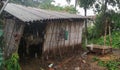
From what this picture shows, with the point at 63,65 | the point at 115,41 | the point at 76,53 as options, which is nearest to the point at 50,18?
the point at 63,65

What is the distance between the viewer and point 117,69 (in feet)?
40.1

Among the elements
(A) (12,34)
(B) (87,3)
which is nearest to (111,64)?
(A) (12,34)

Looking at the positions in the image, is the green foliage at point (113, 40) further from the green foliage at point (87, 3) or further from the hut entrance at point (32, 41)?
the hut entrance at point (32, 41)

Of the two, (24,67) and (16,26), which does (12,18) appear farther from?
(24,67)

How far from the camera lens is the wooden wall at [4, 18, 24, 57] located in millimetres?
11531

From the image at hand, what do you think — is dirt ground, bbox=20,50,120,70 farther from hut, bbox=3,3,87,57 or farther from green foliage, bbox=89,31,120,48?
green foliage, bbox=89,31,120,48

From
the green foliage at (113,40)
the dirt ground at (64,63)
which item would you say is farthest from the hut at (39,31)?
the green foliage at (113,40)

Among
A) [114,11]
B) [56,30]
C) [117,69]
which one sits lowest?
[117,69]

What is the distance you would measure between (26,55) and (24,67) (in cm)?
188

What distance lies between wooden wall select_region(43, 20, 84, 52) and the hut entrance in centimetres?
37

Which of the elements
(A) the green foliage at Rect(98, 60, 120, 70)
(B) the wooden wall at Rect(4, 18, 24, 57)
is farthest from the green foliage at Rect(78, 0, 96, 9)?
(B) the wooden wall at Rect(4, 18, 24, 57)

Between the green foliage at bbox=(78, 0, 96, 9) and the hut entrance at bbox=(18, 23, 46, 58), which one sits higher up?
the green foliage at bbox=(78, 0, 96, 9)

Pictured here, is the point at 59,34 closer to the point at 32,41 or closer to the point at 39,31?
the point at 39,31

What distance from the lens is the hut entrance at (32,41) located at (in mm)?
13039
